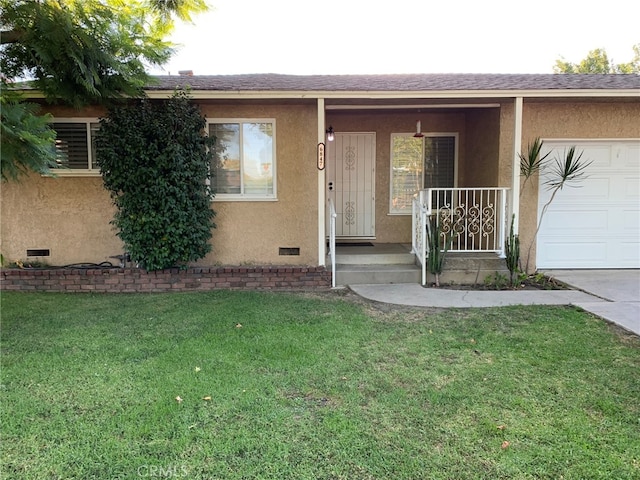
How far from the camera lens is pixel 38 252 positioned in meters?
6.96

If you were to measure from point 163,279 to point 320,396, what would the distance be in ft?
14.2

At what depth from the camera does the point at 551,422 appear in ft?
9.11

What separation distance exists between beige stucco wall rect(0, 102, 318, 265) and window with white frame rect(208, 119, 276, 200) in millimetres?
133

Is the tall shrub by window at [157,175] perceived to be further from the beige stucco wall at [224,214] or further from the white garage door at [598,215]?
the white garage door at [598,215]

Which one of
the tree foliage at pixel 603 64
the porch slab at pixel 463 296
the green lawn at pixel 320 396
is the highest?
the tree foliage at pixel 603 64

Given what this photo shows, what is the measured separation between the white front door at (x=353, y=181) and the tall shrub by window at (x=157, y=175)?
115 inches

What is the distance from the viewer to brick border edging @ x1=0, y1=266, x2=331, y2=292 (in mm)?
6617

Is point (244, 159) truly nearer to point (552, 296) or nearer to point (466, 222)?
point (466, 222)

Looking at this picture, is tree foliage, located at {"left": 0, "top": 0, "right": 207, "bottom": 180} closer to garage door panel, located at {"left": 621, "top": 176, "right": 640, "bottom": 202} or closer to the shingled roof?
the shingled roof

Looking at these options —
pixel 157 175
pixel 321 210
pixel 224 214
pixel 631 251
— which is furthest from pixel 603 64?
pixel 157 175

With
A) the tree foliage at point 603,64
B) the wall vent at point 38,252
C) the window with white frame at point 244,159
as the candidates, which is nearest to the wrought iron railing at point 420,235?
the window with white frame at point 244,159

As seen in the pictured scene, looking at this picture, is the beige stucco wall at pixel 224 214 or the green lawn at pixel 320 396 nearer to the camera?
the green lawn at pixel 320 396

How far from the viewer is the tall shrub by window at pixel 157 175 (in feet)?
20.1

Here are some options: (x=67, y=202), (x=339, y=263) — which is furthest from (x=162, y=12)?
(x=339, y=263)
